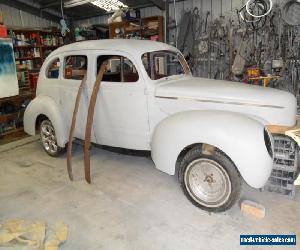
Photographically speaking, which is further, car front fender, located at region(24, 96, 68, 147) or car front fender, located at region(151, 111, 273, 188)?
car front fender, located at region(24, 96, 68, 147)

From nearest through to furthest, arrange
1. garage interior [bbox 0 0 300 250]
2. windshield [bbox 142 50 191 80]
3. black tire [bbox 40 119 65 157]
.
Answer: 1. garage interior [bbox 0 0 300 250]
2. windshield [bbox 142 50 191 80]
3. black tire [bbox 40 119 65 157]

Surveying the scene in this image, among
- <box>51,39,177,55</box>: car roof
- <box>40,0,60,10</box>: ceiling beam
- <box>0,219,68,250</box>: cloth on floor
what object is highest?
<box>40,0,60,10</box>: ceiling beam

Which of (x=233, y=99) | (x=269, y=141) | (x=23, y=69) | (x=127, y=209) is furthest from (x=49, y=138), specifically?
(x=23, y=69)

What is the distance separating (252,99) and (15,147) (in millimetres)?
4362

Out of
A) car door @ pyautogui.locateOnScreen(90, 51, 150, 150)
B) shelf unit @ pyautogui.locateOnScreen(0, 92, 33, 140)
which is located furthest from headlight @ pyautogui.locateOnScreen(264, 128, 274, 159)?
shelf unit @ pyautogui.locateOnScreen(0, 92, 33, 140)

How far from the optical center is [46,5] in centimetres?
876

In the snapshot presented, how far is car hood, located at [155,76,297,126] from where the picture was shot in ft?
9.30

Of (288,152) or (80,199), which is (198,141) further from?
(80,199)

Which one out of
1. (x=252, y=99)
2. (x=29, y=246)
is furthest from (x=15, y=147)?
(x=252, y=99)

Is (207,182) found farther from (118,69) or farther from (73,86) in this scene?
(73,86)

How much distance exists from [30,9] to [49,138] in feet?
20.3

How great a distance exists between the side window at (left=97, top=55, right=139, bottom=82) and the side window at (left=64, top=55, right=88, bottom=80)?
0.40m

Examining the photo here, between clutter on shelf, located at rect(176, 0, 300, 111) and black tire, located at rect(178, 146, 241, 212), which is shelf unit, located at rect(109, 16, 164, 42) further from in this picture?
black tire, located at rect(178, 146, 241, 212)

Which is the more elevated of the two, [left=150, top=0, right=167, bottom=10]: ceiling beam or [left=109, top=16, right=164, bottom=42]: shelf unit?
[left=150, top=0, right=167, bottom=10]: ceiling beam
